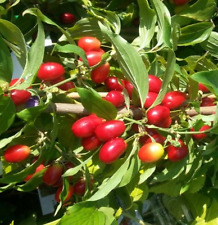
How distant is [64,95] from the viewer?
2.66 ft

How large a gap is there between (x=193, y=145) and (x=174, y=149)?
0.06 m

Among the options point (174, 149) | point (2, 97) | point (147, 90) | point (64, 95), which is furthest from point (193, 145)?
point (2, 97)

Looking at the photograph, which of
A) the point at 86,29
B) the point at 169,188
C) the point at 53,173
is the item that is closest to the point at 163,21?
the point at 86,29

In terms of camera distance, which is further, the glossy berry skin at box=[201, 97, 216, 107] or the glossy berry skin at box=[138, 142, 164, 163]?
the glossy berry skin at box=[201, 97, 216, 107]

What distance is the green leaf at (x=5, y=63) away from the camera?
0.75m

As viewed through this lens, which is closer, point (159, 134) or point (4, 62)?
point (4, 62)

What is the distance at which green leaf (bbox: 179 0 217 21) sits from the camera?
1.02 metres

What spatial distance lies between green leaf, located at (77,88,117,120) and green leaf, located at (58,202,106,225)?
0.19m

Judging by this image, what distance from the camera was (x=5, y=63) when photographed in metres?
0.76

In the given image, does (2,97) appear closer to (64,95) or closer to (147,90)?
(64,95)

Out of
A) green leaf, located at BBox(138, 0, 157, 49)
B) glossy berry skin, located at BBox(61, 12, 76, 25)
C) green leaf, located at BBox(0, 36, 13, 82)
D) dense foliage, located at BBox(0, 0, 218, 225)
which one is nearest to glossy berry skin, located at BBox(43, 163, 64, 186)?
dense foliage, located at BBox(0, 0, 218, 225)

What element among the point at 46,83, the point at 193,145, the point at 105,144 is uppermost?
the point at 46,83

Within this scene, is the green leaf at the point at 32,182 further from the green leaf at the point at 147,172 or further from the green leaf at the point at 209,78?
the green leaf at the point at 209,78

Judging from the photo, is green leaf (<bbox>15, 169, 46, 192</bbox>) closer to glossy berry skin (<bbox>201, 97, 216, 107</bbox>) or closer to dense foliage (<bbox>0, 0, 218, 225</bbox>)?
dense foliage (<bbox>0, 0, 218, 225</bbox>)
